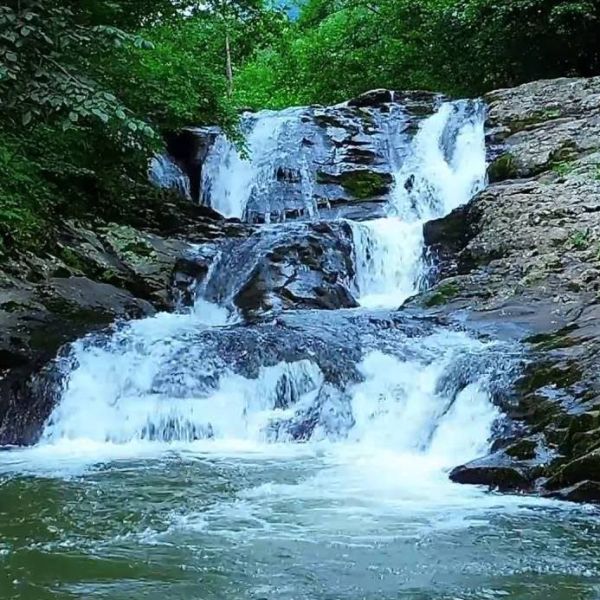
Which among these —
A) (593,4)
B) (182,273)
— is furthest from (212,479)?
(593,4)

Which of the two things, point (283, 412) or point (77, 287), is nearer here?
point (283, 412)

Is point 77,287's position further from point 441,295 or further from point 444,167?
point 444,167

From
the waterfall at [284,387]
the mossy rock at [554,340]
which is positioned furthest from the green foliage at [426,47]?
the waterfall at [284,387]

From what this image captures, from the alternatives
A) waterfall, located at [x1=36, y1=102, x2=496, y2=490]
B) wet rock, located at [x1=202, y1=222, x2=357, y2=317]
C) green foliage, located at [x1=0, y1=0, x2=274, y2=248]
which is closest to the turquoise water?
waterfall, located at [x1=36, y1=102, x2=496, y2=490]

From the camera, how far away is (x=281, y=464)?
6.50 meters

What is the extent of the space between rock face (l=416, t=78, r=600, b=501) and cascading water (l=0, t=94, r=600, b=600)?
1.19ft

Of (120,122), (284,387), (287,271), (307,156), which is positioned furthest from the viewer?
(307,156)

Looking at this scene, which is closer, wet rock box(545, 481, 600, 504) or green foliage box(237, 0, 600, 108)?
wet rock box(545, 481, 600, 504)

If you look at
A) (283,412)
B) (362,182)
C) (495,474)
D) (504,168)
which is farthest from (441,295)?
(362,182)

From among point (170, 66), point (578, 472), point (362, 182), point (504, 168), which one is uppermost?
point (170, 66)

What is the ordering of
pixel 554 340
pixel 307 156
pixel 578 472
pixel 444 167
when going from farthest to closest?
pixel 307 156 → pixel 444 167 → pixel 554 340 → pixel 578 472

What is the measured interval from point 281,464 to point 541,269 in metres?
4.42

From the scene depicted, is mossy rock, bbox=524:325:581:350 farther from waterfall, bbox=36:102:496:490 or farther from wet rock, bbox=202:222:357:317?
wet rock, bbox=202:222:357:317

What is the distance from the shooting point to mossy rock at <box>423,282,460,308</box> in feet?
31.7
